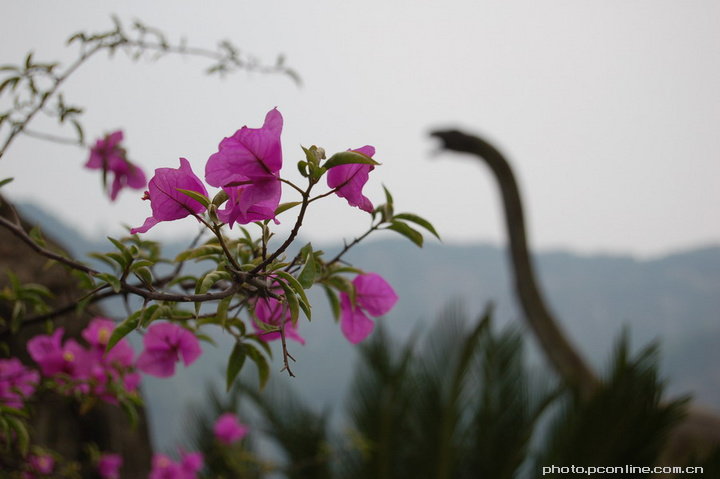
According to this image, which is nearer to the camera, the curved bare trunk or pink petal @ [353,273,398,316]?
pink petal @ [353,273,398,316]

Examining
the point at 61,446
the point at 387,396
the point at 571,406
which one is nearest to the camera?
the point at 61,446

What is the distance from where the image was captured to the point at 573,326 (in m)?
22.8

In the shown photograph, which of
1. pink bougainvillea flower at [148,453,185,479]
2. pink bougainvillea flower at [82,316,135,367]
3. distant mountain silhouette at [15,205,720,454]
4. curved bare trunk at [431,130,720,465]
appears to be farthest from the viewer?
distant mountain silhouette at [15,205,720,454]

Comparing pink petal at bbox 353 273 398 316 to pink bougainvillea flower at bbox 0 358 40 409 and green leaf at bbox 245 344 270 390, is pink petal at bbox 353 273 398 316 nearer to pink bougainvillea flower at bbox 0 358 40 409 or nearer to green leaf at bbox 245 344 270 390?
green leaf at bbox 245 344 270 390

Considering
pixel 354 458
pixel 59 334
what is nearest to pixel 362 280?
pixel 59 334

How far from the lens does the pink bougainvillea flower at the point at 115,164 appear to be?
0.71 meters

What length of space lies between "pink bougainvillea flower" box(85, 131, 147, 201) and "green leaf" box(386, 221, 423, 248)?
44 cm

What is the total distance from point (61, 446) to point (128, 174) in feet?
2.73

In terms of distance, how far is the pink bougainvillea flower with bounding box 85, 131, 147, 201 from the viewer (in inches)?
28.0

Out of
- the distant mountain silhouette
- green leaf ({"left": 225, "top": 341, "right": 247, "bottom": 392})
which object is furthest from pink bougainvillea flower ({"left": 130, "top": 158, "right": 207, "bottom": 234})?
the distant mountain silhouette

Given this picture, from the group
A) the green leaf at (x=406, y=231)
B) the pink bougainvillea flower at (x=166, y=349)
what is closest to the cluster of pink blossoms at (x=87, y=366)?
the pink bougainvillea flower at (x=166, y=349)

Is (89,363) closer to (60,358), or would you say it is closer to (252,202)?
(60,358)

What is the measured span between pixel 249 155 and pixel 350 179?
6 centimetres

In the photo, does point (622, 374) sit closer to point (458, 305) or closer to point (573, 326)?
point (458, 305)
